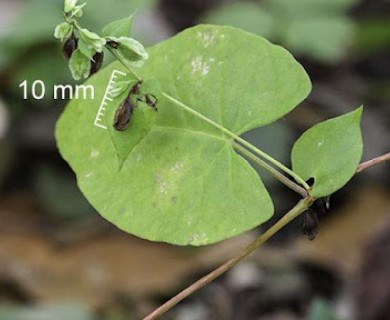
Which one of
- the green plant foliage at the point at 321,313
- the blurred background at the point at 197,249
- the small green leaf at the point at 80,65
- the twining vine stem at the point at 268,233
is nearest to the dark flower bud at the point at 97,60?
the small green leaf at the point at 80,65

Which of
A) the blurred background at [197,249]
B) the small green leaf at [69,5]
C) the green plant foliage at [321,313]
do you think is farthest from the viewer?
the blurred background at [197,249]

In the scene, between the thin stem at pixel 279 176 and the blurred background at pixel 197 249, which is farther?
the blurred background at pixel 197 249

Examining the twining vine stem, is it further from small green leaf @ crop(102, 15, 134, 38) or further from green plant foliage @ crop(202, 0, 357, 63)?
green plant foliage @ crop(202, 0, 357, 63)

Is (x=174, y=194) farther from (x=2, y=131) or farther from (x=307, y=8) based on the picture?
(x=2, y=131)

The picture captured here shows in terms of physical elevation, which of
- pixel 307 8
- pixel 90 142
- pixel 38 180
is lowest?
pixel 38 180

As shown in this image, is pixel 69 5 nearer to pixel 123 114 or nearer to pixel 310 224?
pixel 123 114

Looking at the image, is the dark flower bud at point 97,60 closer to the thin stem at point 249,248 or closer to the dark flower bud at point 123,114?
the dark flower bud at point 123,114

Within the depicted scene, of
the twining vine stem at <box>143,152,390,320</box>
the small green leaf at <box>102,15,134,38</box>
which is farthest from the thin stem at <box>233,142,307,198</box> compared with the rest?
the small green leaf at <box>102,15,134,38</box>

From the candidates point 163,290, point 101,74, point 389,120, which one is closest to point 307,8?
point 389,120
